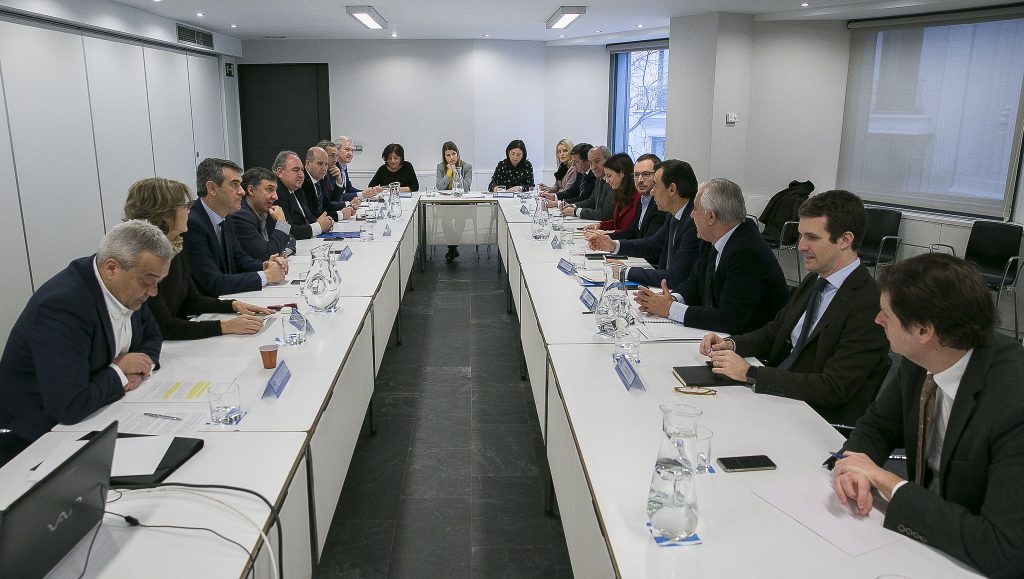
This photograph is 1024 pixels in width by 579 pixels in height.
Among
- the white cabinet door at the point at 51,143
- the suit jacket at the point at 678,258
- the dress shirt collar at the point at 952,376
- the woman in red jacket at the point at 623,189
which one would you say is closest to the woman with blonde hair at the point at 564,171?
the woman in red jacket at the point at 623,189

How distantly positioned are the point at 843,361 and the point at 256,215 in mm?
3379

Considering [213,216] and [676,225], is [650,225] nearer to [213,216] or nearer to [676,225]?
[676,225]

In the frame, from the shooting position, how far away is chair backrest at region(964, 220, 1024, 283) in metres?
5.52

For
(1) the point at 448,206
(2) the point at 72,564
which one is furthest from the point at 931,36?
(2) the point at 72,564

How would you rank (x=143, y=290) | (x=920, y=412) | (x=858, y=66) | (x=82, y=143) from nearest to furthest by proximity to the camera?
(x=920, y=412) < (x=143, y=290) < (x=82, y=143) < (x=858, y=66)

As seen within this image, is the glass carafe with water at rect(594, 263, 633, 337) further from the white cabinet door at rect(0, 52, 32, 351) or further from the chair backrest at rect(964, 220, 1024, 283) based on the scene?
the white cabinet door at rect(0, 52, 32, 351)

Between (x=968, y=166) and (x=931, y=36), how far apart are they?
4.29ft

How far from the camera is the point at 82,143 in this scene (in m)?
6.48

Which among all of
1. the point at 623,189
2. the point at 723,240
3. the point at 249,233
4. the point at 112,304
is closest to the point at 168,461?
the point at 112,304

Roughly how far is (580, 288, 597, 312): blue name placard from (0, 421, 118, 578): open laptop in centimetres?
218

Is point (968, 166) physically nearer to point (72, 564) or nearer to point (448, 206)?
point (448, 206)

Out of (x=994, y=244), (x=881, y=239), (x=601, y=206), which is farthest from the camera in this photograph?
(x=881, y=239)

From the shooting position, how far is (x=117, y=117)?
23.3 feet

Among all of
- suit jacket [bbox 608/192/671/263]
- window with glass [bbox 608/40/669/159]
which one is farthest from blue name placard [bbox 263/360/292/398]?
window with glass [bbox 608/40/669/159]
